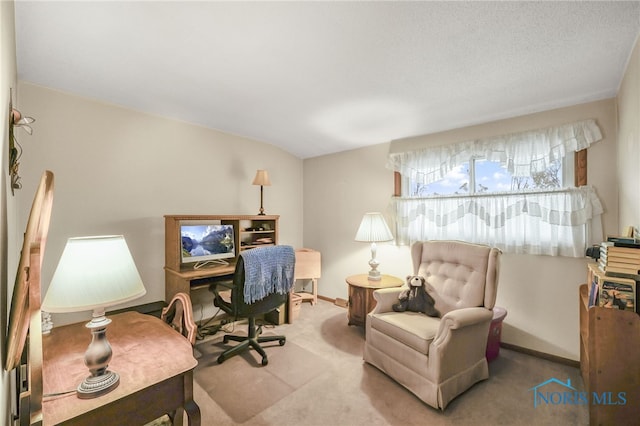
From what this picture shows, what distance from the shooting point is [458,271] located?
2.36m

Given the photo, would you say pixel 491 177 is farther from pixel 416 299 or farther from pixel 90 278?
pixel 90 278

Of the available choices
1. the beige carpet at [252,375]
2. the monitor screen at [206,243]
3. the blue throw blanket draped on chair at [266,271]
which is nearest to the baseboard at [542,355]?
the beige carpet at [252,375]

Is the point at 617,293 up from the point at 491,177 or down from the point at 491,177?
down

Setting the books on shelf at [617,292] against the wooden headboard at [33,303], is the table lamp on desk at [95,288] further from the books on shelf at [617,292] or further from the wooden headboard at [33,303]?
the books on shelf at [617,292]

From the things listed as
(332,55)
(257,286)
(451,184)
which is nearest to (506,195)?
(451,184)

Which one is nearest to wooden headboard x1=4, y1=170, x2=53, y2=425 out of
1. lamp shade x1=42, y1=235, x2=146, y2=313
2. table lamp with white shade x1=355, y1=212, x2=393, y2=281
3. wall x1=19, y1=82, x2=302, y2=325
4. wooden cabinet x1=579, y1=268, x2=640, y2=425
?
lamp shade x1=42, y1=235, x2=146, y2=313

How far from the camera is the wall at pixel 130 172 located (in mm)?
Result: 2293

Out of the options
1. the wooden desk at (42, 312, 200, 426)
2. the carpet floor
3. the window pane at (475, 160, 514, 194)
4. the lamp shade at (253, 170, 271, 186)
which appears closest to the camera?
the wooden desk at (42, 312, 200, 426)

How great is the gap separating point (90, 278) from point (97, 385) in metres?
0.40

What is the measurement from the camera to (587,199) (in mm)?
2326

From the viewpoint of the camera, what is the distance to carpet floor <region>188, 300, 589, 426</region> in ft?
5.85

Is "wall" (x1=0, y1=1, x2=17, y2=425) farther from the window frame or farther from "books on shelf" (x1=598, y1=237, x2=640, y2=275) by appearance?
the window frame

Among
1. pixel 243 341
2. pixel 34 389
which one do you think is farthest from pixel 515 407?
pixel 34 389

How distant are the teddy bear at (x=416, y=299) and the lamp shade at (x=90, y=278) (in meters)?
2.01
